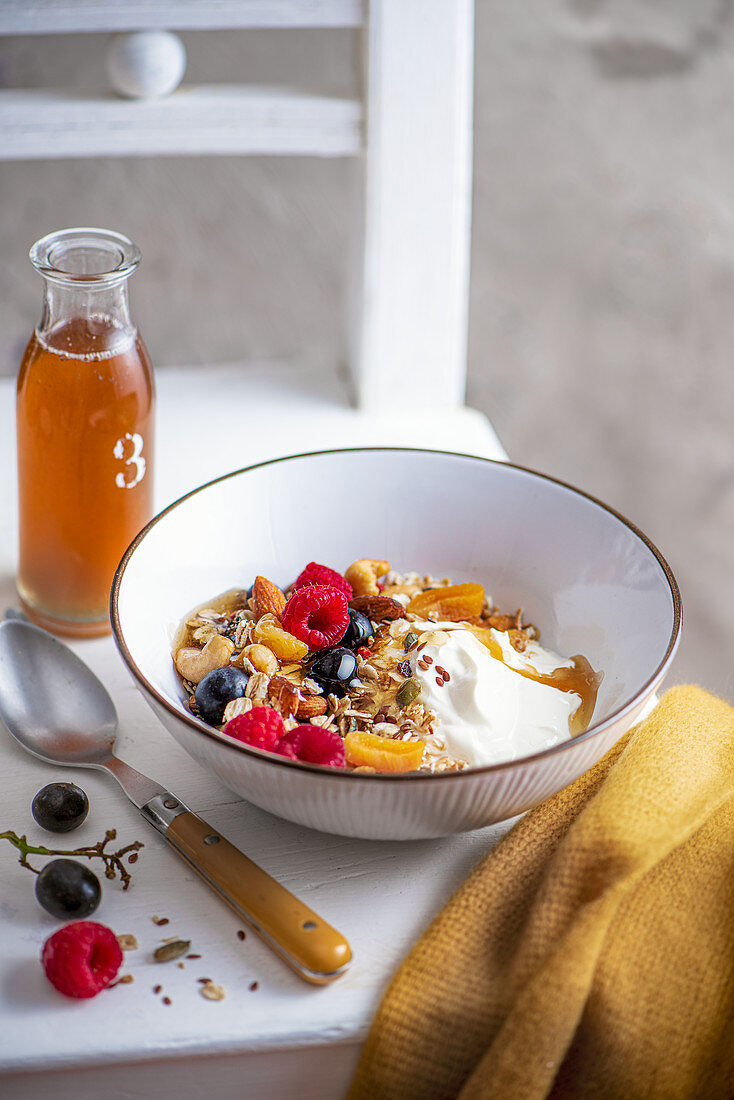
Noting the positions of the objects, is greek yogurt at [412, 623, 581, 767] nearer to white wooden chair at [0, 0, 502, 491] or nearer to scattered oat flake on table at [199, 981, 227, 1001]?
scattered oat flake on table at [199, 981, 227, 1001]

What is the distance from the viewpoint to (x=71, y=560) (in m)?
0.91

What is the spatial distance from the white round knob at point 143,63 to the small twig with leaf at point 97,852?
30.3 inches

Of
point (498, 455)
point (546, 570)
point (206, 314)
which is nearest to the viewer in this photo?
point (546, 570)

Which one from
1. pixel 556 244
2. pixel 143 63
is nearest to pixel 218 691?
pixel 143 63

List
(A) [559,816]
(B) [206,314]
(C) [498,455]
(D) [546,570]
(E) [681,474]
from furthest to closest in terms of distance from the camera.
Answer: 1. (E) [681,474]
2. (B) [206,314]
3. (C) [498,455]
4. (D) [546,570]
5. (A) [559,816]

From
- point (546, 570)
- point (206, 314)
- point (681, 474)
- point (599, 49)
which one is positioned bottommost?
point (681, 474)

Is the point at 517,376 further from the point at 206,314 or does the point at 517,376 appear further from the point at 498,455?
the point at 498,455

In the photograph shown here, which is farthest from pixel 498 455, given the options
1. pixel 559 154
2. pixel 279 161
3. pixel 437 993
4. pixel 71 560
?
pixel 559 154

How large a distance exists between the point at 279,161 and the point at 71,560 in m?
1.42

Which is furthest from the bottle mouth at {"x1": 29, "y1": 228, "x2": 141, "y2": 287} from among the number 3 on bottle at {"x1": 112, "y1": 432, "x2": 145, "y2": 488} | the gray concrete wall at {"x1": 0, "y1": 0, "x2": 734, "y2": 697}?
the gray concrete wall at {"x1": 0, "y1": 0, "x2": 734, "y2": 697}

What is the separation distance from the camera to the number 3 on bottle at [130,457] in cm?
89

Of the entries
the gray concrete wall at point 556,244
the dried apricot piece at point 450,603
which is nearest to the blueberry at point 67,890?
the dried apricot piece at point 450,603

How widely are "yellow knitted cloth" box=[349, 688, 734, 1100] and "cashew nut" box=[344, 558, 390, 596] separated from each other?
0.26 metres

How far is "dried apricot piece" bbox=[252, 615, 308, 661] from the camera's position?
787 millimetres
